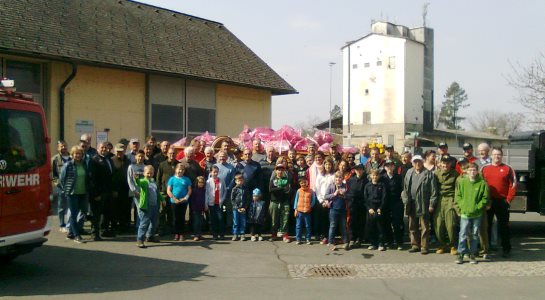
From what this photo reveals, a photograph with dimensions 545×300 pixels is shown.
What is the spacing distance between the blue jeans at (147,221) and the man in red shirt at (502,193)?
6.18 m

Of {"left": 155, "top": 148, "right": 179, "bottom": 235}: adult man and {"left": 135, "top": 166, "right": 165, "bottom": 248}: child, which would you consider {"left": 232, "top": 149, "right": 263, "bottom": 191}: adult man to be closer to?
{"left": 155, "top": 148, "right": 179, "bottom": 235}: adult man

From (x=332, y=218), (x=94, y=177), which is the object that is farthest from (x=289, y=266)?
(x=94, y=177)

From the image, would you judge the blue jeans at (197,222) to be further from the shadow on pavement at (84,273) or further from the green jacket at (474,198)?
the green jacket at (474,198)

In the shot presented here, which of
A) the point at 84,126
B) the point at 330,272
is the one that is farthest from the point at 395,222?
the point at 84,126

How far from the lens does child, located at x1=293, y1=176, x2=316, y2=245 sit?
10578 mm

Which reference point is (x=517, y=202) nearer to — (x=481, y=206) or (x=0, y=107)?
(x=481, y=206)

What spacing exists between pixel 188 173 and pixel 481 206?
18.4ft

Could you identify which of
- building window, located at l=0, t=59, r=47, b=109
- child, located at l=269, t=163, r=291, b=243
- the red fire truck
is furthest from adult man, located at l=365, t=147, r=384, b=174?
building window, located at l=0, t=59, r=47, b=109

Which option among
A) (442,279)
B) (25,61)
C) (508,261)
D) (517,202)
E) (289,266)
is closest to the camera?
(442,279)

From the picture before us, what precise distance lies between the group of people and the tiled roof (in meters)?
5.70

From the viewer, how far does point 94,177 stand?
34.1ft

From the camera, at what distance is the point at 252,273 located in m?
8.16

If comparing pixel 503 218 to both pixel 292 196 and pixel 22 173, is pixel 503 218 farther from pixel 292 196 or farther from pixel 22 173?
pixel 22 173

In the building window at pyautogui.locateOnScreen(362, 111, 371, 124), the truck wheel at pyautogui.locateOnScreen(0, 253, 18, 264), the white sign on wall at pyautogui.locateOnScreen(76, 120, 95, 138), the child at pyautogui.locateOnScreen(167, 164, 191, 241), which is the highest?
the building window at pyautogui.locateOnScreen(362, 111, 371, 124)
